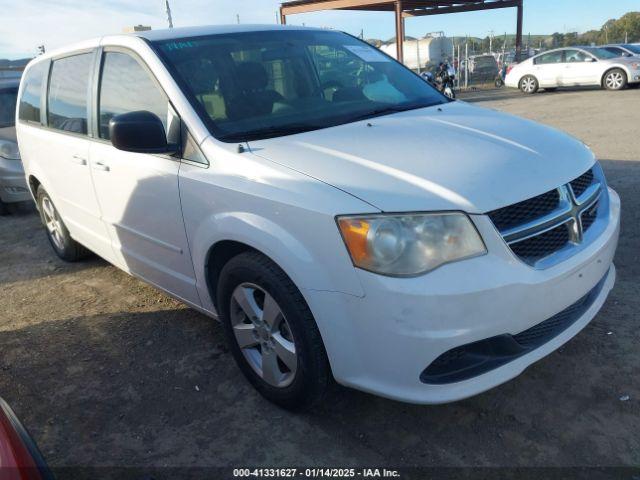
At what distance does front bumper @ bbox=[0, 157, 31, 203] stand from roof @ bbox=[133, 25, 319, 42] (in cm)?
460

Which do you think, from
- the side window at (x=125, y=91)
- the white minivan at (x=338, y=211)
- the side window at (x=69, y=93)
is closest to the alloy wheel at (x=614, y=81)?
the white minivan at (x=338, y=211)

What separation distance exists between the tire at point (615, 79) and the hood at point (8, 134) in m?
15.8

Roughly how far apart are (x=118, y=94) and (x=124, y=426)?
76.5 inches

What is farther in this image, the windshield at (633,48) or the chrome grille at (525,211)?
the windshield at (633,48)

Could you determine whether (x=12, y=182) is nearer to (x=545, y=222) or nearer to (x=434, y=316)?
(x=434, y=316)

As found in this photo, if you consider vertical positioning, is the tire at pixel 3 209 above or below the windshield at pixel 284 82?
below

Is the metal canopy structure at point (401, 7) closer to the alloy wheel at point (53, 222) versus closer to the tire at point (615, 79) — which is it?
the tire at point (615, 79)

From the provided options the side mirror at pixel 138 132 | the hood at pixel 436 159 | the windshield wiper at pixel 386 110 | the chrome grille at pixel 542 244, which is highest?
the side mirror at pixel 138 132

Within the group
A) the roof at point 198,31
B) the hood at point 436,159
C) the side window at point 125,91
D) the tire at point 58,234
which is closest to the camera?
the hood at point 436,159

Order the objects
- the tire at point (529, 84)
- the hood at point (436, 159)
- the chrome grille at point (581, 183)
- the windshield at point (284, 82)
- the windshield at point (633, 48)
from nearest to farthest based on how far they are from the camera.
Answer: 1. the hood at point (436, 159)
2. the chrome grille at point (581, 183)
3. the windshield at point (284, 82)
4. the windshield at point (633, 48)
5. the tire at point (529, 84)

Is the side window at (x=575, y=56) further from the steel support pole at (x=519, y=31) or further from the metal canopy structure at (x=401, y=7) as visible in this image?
the steel support pole at (x=519, y=31)

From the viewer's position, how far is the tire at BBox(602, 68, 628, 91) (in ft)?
52.8

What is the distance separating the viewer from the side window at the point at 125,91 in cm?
299

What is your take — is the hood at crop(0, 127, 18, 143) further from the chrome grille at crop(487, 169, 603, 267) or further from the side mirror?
the chrome grille at crop(487, 169, 603, 267)
